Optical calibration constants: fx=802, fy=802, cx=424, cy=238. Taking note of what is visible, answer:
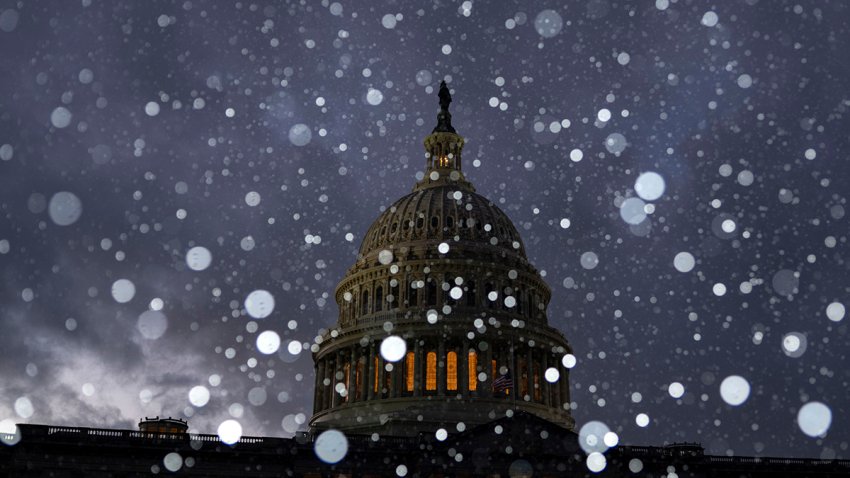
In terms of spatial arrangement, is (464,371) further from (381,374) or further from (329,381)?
(329,381)

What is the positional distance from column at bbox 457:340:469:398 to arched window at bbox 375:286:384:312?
10555mm

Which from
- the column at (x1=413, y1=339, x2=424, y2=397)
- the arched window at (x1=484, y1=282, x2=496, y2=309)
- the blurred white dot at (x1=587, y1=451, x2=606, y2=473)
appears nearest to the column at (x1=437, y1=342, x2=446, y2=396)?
the column at (x1=413, y1=339, x2=424, y2=397)

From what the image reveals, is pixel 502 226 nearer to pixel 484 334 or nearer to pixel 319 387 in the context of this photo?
pixel 484 334

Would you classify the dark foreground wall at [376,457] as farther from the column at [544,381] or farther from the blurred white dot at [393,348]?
the column at [544,381]

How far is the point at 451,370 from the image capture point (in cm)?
7456

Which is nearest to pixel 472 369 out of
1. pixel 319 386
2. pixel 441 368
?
pixel 441 368

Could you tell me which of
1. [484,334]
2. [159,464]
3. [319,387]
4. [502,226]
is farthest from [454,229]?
[159,464]

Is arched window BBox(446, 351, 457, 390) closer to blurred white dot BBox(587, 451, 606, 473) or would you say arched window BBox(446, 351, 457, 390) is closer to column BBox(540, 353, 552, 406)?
column BBox(540, 353, 552, 406)

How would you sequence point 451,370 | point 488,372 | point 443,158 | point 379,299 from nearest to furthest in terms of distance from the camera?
point 488,372
point 451,370
point 379,299
point 443,158

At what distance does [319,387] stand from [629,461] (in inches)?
1371

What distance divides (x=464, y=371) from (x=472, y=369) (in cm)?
200

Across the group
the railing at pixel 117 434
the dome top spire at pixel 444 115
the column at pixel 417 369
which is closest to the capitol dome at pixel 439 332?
the column at pixel 417 369

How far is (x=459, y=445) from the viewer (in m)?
55.8

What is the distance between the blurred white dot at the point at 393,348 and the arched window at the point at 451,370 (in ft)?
13.9
